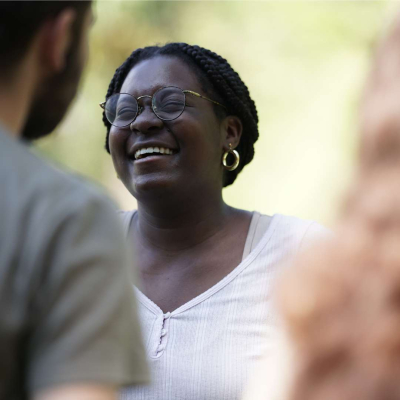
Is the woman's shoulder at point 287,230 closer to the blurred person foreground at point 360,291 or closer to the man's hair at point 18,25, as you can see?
the man's hair at point 18,25

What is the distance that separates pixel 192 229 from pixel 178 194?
0.71 feet

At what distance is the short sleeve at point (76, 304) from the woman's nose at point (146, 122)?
1926mm

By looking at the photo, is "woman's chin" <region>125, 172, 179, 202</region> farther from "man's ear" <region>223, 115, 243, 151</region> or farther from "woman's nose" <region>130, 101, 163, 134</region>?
"man's ear" <region>223, 115, 243, 151</region>

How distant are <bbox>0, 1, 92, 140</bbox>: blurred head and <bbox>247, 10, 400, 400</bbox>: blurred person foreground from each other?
2.70 ft

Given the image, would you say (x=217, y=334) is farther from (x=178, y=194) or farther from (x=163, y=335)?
(x=178, y=194)

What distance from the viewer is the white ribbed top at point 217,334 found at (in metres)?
2.79

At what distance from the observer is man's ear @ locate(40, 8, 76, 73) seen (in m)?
1.41

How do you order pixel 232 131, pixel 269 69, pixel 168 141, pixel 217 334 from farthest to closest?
1. pixel 269 69
2. pixel 232 131
3. pixel 168 141
4. pixel 217 334

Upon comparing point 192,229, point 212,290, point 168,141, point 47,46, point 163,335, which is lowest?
point 163,335

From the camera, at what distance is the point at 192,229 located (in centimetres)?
327

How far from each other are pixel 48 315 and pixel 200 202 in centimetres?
204

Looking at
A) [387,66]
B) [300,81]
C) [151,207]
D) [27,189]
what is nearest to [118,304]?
[27,189]

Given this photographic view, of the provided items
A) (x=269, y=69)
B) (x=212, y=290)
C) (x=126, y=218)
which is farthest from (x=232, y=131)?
(x=269, y=69)

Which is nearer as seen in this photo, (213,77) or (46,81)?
(46,81)
